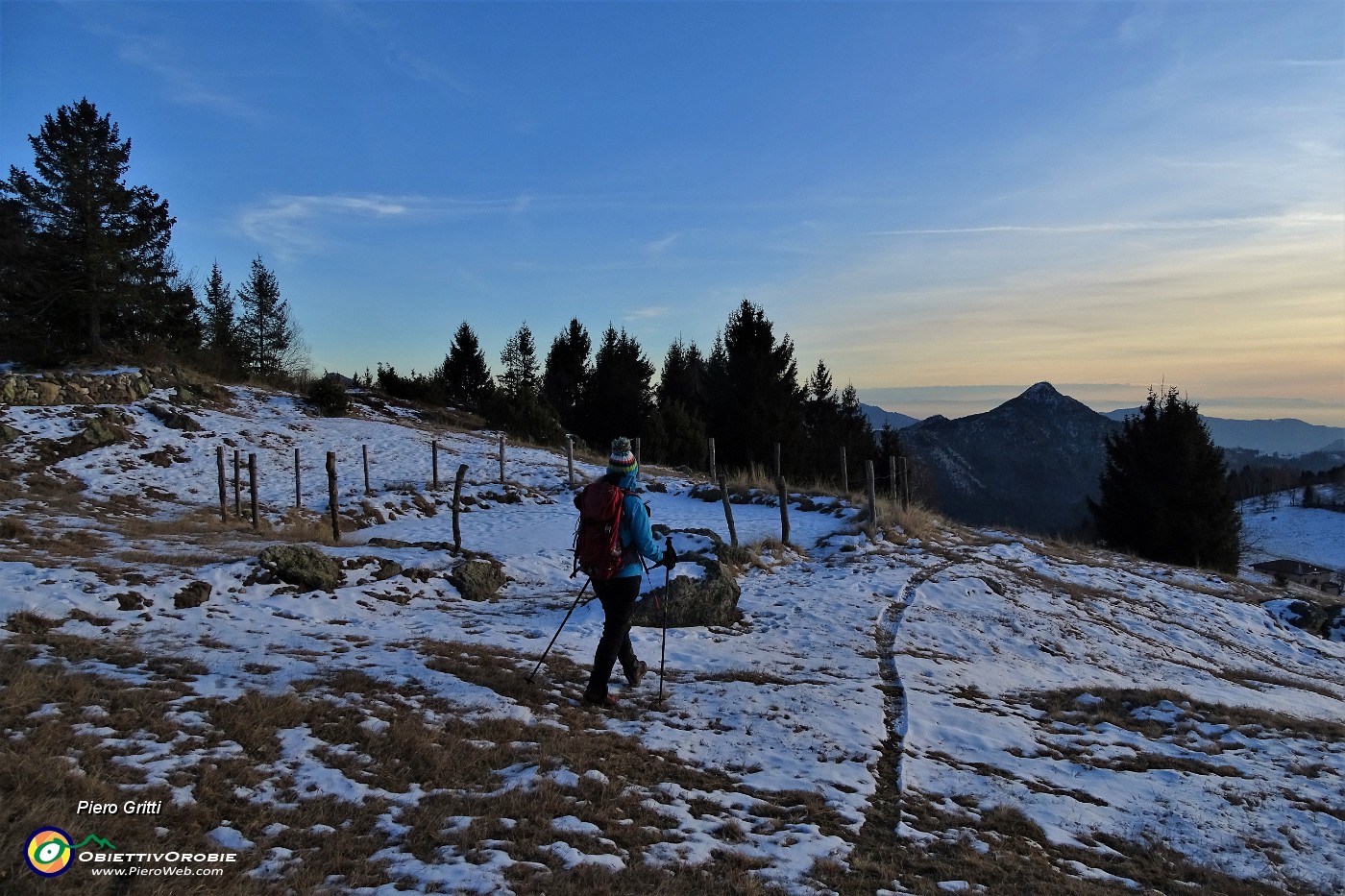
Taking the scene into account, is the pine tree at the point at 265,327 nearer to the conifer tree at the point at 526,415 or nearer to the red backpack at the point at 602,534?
the conifer tree at the point at 526,415

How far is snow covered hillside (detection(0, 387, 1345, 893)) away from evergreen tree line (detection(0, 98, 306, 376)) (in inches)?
708

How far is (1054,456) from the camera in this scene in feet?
394

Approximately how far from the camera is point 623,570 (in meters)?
6.17

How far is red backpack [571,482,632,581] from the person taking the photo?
6.07 m

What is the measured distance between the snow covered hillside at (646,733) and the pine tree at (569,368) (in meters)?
37.5

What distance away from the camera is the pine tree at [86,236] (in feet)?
87.6

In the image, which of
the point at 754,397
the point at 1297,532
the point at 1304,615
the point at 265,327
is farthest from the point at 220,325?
the point at 1297,532

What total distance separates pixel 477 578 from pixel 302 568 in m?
2.65

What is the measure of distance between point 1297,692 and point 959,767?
8104 millimetres

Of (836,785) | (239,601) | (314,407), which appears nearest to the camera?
(836,785)

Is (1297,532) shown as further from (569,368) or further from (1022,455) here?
(569,368)

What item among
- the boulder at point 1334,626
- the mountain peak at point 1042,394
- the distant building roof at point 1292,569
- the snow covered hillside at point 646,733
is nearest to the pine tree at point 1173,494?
the distant building roof at point 1292,569

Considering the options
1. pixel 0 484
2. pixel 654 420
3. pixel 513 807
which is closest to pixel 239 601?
pixel 513 807

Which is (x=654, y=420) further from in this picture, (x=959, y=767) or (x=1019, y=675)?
(x=959, y=767)
